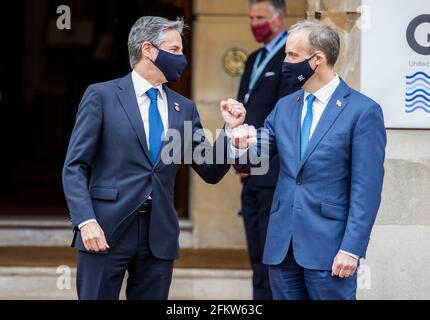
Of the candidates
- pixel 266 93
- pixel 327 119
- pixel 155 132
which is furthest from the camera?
pixel 266 93

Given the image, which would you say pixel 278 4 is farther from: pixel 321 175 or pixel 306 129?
pixel 321 175

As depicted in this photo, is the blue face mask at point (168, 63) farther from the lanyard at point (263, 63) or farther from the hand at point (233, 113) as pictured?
the lanyard at point (263, 63)

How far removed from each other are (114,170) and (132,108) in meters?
0.32

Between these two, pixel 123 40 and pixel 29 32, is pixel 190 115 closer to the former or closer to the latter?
pixel 123 40

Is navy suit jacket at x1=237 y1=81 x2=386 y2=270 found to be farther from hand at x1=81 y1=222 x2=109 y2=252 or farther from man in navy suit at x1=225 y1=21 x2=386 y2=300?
hand at x1=81 y1=222 x2=109 y2=252

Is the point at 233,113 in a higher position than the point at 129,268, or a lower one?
higher

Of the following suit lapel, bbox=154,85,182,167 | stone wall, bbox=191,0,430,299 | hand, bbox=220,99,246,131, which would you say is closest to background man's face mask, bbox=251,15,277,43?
stone wall, bbox=191,0,430,299

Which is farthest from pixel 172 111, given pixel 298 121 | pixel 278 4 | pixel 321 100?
pixel 278 4

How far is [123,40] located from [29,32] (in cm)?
523

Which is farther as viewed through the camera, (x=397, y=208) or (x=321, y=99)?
(x=397, y=208)

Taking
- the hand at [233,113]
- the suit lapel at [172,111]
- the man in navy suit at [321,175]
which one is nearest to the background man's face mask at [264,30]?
the suit lapel at [172,111]

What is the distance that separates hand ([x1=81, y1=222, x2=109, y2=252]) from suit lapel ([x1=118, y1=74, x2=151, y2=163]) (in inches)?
17.6

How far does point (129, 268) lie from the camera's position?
517cm
